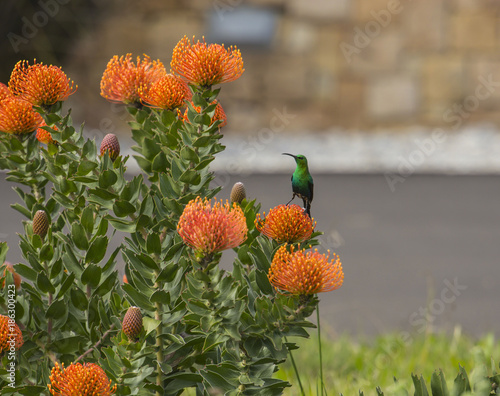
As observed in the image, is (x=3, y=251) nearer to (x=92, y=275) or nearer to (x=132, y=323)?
(x=92, y=275)

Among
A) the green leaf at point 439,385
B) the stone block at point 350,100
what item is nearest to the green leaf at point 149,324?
the green leaf at point 439,385

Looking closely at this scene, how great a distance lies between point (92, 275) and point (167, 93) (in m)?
0.53

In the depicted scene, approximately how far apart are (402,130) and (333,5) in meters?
2.46

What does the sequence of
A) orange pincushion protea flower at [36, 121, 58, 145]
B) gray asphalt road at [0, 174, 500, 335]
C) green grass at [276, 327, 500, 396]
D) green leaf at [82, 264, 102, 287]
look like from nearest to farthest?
green leaf at [82, 264, 102, 287]
orange pincushion protea flower at [36, 121, 58, 145]
green grass at [276, 327, 500, 396]
gray asphalt road at [0, 174, 500, 335]

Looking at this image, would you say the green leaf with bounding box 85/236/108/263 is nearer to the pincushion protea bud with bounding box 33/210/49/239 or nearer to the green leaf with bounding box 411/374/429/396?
the pincushion protea bud with bounding box 33/210/49/239

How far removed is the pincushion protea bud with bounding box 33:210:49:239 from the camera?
2141mm

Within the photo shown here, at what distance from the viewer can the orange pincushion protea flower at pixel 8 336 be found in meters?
1.90

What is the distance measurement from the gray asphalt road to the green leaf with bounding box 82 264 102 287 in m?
2.40

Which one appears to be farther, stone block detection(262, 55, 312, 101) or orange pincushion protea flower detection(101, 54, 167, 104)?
stone block detection(262, 55, 312, 101)

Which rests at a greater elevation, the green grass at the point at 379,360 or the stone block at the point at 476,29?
the stone block at the point at 476,29

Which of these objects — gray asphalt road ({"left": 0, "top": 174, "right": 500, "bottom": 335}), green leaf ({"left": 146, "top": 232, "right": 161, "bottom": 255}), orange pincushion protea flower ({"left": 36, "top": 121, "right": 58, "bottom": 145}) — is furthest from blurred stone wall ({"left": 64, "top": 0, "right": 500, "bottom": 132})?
green leaf ({"left": 146, "top": 232, "right": 161, "bottom": 255})

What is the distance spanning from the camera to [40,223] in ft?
A: 7.04

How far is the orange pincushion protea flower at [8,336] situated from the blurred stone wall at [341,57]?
466 inches

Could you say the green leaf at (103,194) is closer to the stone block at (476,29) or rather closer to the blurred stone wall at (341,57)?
the blurred stone wall at (341,57)
